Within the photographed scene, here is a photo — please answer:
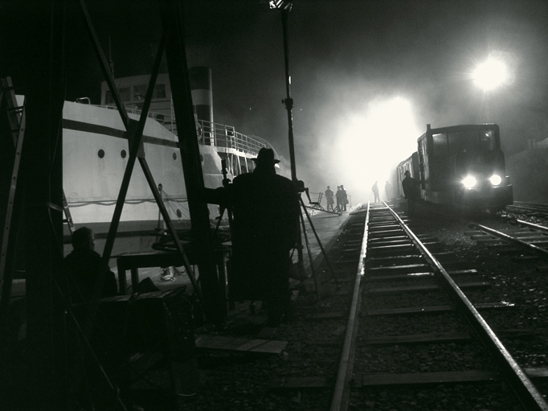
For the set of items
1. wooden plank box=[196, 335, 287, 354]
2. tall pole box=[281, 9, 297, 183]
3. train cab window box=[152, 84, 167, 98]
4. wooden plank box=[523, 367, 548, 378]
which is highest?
train cab window box=[152, 84, 167, 98]

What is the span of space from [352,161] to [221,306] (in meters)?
64.5

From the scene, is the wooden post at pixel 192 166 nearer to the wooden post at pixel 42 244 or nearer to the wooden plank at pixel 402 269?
the wooden post at pixel 42 244

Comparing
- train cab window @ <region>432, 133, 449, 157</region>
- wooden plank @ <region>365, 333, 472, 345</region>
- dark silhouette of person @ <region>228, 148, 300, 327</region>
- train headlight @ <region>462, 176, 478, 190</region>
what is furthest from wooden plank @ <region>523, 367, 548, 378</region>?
train cab window @ <region>432, 133, 449, 157</region>

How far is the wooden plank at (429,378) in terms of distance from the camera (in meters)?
3.10

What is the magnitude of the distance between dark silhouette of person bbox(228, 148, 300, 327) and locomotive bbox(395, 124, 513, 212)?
37.1 feet

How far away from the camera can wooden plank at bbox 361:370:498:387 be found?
310 cm

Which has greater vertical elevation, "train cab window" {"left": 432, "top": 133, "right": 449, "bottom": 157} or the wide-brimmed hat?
"train cab window" {"left": 432, "top": 133, "right": 449, "bottom": 157}

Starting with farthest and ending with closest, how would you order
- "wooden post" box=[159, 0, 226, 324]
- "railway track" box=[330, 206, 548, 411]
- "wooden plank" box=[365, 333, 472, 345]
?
"wooden post" box=[159, 0, 226, 324], "wooden plank" box=[365, 333, 472, 345], "railway track" box=[330, 206, 548, 411]

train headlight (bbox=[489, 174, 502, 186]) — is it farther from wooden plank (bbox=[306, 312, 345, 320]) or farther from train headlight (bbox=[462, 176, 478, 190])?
wooden plank (bbox=[306, 312, 345, 320])

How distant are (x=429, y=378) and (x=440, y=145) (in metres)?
14.1

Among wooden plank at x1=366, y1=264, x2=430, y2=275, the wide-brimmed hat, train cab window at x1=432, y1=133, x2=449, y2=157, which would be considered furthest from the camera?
train cab window at x1=432, y1=133, x2=449, y2=157

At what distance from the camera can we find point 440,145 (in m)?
15.8

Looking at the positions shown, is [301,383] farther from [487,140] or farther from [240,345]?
[487,140]

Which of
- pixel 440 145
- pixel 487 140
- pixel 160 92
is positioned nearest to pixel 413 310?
pixel 440 145
